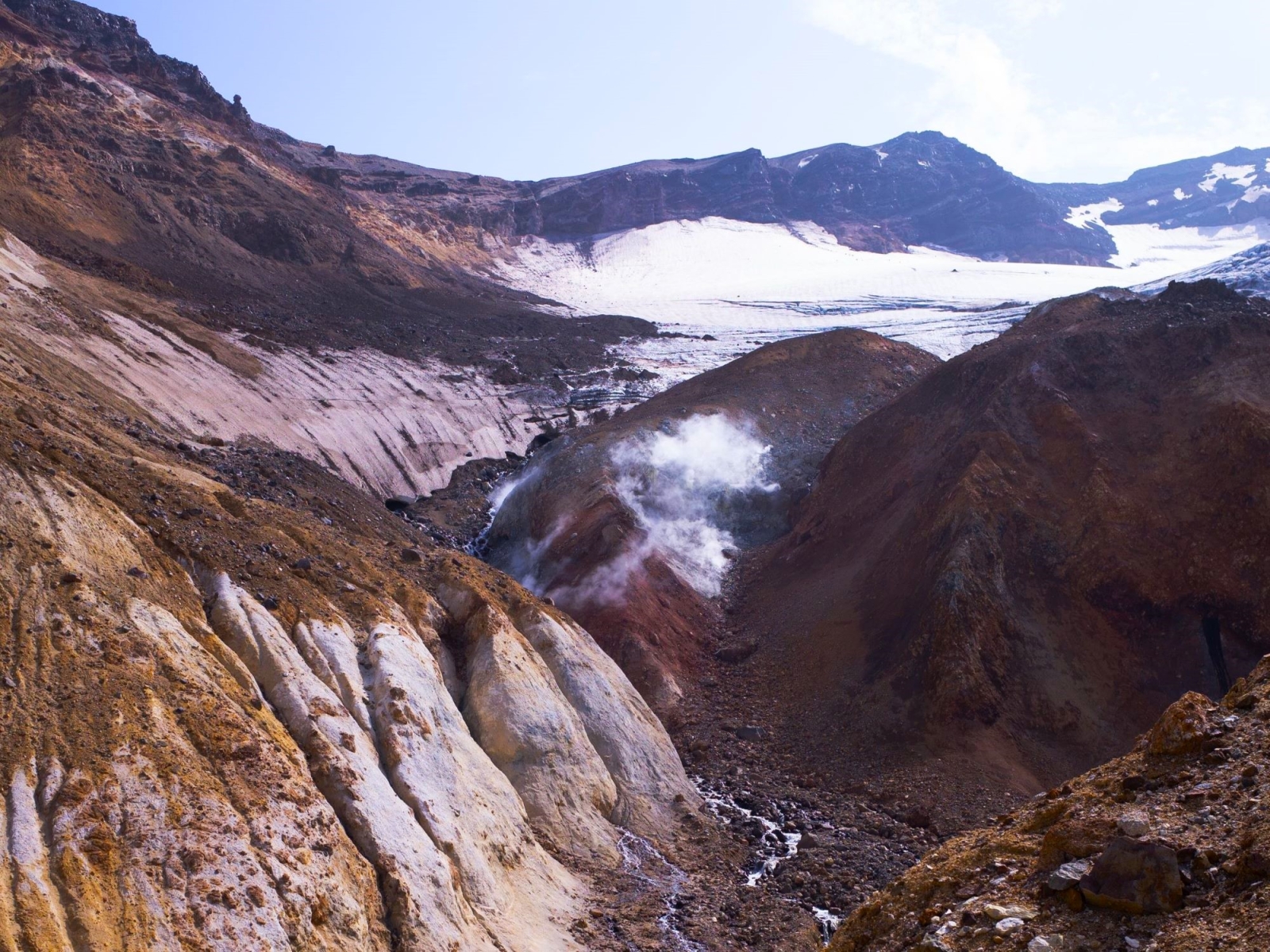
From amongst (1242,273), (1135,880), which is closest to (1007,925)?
(1135,880)

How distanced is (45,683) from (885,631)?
18.2 metres

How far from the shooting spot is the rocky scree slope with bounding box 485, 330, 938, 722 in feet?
88.0

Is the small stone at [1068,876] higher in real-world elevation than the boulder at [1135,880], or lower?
lower

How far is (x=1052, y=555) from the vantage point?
24.7m

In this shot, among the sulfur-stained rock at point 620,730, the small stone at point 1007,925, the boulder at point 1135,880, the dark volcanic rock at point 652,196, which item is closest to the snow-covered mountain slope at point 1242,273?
the sulfur-stained rock at point 620,730

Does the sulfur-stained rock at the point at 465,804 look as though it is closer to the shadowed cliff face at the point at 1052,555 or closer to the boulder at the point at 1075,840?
the boulder at the point at 1075,840

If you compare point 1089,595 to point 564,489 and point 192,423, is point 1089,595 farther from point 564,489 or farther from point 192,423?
point 192,423

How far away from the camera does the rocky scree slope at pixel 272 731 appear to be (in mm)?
10000

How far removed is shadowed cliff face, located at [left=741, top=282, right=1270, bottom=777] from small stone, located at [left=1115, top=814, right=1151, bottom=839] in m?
12.3

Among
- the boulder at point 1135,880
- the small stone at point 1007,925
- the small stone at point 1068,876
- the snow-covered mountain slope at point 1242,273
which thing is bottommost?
the small stone at point 1007,925

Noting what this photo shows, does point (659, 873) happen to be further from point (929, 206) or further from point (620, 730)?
point (929, 206)

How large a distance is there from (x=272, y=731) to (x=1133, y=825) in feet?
29.6

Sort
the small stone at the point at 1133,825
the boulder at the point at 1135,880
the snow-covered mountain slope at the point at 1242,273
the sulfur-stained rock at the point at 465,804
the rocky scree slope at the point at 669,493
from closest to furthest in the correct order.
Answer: the boulder at the point at 1135,880
the small stone at the point at 1133,825
the sulfur-stained rock at the point at 465,804
the rocky scree slope at the point at 669,493
the snow-covered mountain slope at the point at 1242,273

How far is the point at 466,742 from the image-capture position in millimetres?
15562
